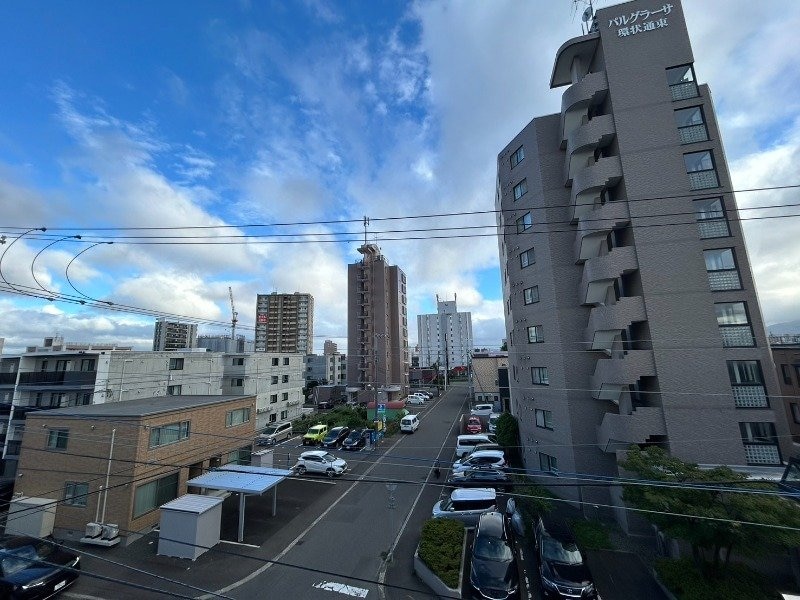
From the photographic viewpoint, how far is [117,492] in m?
14.9

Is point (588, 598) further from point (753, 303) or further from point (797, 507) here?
point (753, 303)

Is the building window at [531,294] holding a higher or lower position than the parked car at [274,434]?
higher

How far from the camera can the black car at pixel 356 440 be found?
27.9 metres

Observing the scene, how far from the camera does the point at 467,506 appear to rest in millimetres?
15867

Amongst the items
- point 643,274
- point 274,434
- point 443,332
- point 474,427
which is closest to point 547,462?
point 643,274

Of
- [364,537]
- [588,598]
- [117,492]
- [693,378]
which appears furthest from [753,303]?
[117,492]

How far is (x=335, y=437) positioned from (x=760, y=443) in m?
25.7

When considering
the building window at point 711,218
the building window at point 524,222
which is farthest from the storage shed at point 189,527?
the building window at point 711,218

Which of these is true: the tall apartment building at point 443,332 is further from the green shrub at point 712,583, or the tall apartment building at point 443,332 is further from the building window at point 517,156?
the green shrub at point 712,583

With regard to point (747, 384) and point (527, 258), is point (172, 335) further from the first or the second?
point (747, 384)

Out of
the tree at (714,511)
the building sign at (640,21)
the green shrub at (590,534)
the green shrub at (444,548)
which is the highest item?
the building sign at (640,21)

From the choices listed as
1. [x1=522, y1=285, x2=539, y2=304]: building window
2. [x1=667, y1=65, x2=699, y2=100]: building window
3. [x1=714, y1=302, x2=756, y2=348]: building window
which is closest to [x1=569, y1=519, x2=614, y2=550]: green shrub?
[x1=714, y1=302, x2=756, y2=348]: building window

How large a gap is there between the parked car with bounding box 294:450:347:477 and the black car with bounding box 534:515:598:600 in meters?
12.4

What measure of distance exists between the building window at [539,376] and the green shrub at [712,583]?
862 cm
